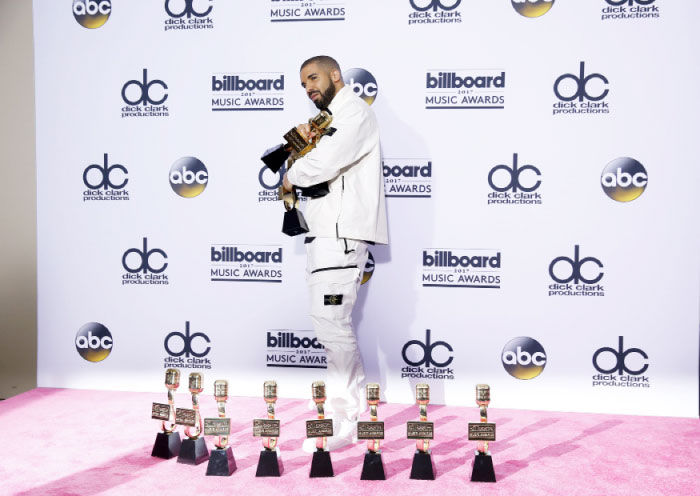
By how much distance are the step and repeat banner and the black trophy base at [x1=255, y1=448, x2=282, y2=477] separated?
1296 millimetres

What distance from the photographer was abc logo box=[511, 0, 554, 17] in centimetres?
367

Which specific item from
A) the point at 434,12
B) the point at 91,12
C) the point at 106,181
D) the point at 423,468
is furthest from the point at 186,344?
the point at 434,12

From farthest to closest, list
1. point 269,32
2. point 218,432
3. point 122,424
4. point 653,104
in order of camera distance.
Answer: point 269,32
point 653,104
point 122,424
point 218,432

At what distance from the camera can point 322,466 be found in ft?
8.60

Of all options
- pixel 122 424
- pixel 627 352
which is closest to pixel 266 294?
pixel 122 424

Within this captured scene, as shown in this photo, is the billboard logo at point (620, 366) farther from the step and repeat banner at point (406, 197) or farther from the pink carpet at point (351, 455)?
the pink carpet at point (351, 455)

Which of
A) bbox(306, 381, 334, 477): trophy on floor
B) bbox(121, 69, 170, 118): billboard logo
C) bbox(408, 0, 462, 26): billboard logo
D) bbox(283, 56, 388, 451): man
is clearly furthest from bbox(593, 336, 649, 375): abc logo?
bbox(121, 69, 170, 118): billboard logo

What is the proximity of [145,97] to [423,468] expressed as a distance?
2.88 m

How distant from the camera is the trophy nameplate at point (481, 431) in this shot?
255 centimetres

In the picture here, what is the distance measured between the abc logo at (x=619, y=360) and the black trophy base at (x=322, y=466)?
192 cm

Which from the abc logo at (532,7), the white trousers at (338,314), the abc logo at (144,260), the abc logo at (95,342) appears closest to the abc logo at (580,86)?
the abc logo at (532,7)

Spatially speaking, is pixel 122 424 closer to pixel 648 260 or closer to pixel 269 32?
pixel 269 32

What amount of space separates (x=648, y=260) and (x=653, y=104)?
919 mm

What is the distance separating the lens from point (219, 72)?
3.94 m
